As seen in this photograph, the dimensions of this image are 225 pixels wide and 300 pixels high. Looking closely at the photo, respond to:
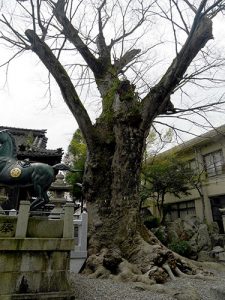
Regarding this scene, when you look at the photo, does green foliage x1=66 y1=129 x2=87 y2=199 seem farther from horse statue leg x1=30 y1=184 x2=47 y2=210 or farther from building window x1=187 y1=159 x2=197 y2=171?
horse statue leg x1=30 y1=184 x2=47 y2=210

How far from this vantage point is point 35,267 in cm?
449

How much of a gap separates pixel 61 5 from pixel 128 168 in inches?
240

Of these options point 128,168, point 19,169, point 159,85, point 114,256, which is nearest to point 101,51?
point 159,85

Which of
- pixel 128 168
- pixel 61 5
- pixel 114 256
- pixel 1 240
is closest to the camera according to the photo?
pixel 1 240

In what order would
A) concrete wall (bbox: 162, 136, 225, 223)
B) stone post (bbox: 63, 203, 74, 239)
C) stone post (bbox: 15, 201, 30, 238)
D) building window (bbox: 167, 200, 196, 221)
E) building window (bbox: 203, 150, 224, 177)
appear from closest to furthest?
stone post (bbox: 15, 201, 30, 238), stone post (bbox: 63, 203, 74, 239), concrete wall (bbox: 162, 136, 225, 223), building window (bbox: 203, 150, 224, 177), building window (bbox: 167, 200, 196, 221)

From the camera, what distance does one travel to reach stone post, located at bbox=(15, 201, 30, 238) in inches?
181

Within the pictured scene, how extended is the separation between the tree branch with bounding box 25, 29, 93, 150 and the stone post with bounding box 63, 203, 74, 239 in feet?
11.0

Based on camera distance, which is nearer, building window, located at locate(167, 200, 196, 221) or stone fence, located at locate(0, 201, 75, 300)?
stone fence, located at locate(0, 201, 75, 300)

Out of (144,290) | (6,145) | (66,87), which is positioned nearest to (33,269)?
(144,290)

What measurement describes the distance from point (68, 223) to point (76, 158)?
15.2 metres

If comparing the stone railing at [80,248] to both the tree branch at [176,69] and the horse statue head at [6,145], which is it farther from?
the tree branch at [176,69]

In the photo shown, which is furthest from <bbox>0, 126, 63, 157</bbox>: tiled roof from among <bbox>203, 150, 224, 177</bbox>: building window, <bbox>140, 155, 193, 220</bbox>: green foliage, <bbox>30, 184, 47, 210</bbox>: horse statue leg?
<bbox>203, 150, 224, 177</bbox>: building window

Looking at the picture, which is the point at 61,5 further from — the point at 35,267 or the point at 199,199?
the point at 199,199

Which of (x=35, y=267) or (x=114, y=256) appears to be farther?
(x=114, y=256)
